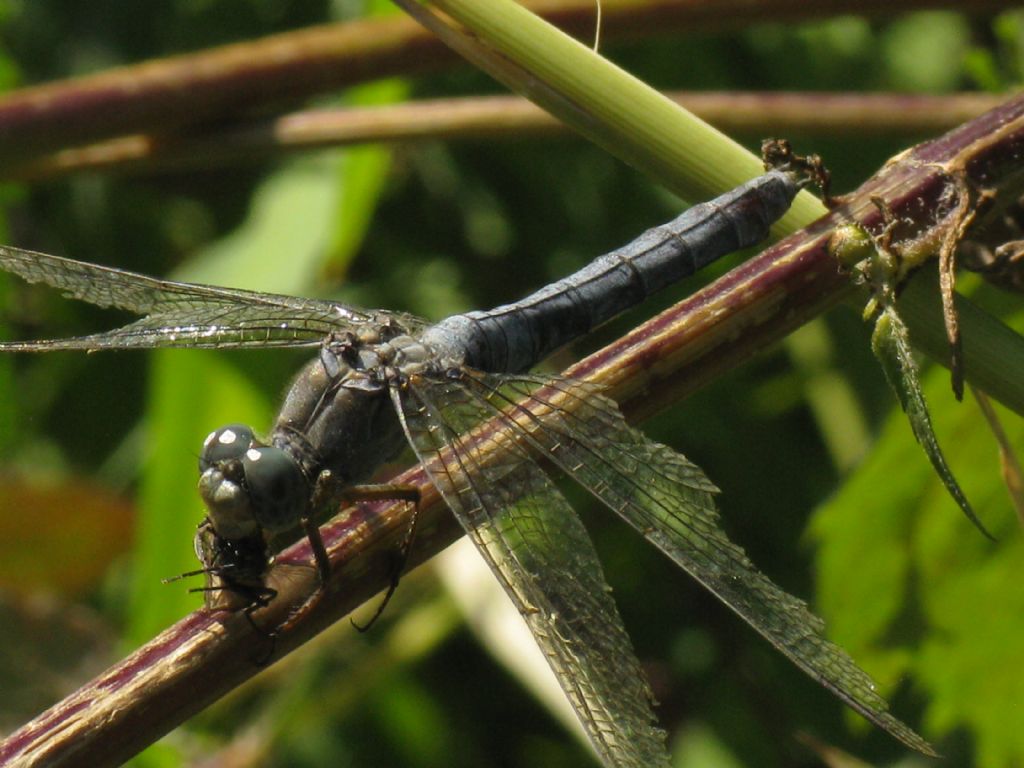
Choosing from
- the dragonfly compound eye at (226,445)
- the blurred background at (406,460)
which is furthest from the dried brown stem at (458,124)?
the dragonfly compound eye at (226,445)

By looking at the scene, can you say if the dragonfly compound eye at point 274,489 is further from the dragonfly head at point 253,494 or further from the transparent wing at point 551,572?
the transparent wing at point 551,572

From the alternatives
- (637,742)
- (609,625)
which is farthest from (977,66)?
(637,742)

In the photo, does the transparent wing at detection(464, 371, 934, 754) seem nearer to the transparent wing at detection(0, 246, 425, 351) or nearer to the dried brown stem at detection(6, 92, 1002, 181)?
the transparent wing at detection(0, 246, 425, 351)

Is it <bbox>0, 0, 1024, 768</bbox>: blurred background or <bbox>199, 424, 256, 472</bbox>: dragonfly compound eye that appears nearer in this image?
<bbox>199, 424, 256, 472</bbox>: dragonfly compound eye

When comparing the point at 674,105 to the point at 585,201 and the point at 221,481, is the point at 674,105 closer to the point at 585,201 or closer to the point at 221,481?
the point at 221,481

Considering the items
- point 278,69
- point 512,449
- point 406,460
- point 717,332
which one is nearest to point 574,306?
point 512,449

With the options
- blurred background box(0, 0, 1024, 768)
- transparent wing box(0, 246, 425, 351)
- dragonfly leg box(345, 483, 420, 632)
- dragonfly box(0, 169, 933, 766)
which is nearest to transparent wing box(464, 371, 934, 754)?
dragonfly box(0, 169, 933, 766)

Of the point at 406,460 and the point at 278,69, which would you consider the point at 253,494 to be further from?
the point at 278,69
